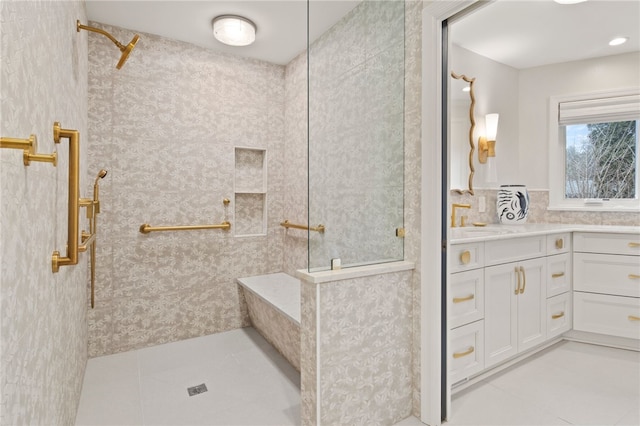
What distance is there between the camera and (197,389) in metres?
2.03

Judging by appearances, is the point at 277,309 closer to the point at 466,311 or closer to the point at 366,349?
the point at 366,349

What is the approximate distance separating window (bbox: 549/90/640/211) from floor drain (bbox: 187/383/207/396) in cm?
335

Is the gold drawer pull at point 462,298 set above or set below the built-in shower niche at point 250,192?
below

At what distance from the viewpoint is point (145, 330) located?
260cm

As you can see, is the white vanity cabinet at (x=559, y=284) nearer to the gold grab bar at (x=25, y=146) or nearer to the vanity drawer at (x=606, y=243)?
the vanity drawer at (x=606, y=243)

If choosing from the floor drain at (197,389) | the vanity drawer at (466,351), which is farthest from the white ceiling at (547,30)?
the floor drain at (197,389)

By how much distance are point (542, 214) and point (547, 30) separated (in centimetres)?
161

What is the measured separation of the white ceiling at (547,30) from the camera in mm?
2293

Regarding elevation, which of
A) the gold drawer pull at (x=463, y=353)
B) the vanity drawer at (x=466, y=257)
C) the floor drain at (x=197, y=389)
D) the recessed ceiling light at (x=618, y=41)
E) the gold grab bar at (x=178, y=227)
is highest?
the recessed ceiling light at (x=618, y=41)

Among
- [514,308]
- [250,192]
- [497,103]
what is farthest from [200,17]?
[514,308]

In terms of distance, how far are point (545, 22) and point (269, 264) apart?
2967mm

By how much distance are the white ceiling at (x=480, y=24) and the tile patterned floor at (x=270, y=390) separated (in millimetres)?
2304

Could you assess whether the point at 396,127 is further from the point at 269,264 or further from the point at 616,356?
the point at 616,356

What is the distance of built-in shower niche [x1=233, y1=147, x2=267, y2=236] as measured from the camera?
10.1 feet
